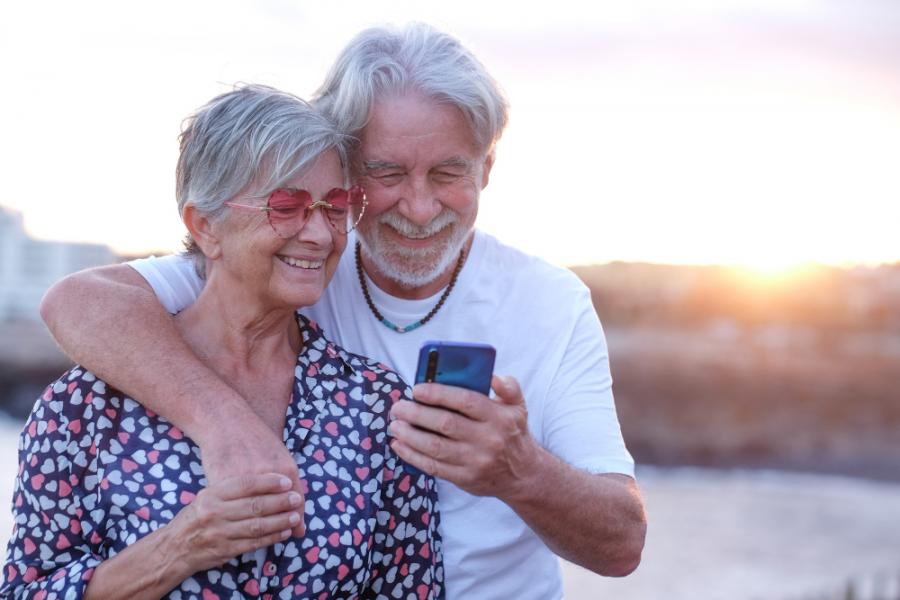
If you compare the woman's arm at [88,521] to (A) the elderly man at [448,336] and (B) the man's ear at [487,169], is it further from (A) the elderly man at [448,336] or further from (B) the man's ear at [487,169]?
(B) the man's ear at [487,169]

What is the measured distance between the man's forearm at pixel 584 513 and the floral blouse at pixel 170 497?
0.30m

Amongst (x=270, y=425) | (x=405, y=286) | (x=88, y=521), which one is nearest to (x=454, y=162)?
(x=405, y=286)

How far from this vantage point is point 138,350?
2350 millimetres

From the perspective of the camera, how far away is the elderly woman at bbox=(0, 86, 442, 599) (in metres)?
2.22

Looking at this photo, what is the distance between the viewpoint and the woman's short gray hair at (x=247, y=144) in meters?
2.37

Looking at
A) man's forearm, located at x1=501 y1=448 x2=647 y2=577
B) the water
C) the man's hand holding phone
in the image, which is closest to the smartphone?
the man's hand holding phone

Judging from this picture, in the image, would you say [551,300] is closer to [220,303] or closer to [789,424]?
[220,303]

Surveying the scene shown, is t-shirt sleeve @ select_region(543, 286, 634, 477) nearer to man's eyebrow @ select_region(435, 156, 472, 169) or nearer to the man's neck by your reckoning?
the man's neck

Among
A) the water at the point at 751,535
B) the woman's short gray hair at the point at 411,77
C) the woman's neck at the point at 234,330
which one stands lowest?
the water at the point at 751,535

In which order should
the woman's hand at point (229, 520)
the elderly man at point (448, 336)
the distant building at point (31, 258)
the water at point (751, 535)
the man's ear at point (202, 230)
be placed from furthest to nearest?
the distant building at point (31, 258), the water at point (751, 535), the man's ear at point (202, 230), the elderly man at point (448, 336), the woman's hand at point (229, 520)

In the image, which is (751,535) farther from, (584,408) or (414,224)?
(414,224)

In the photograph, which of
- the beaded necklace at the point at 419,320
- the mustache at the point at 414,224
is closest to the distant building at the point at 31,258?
the beaded necklace at the point at 419,320

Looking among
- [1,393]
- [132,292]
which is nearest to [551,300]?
[132,292]

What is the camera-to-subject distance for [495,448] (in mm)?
2236
